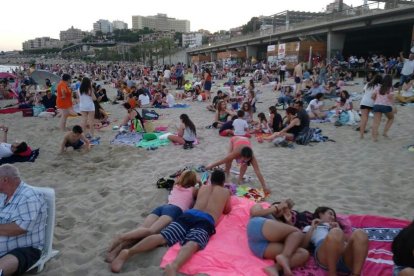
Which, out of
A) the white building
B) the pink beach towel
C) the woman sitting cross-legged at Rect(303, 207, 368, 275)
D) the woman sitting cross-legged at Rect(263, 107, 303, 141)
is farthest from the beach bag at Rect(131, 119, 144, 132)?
the white building

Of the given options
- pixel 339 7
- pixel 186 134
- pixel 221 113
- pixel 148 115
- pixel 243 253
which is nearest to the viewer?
pixel 243 253

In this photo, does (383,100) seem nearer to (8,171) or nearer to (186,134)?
(186,134)

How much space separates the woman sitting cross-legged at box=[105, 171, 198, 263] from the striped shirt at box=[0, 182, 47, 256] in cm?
74

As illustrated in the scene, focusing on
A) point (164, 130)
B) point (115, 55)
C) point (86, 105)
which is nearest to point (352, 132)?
point (164, 130)

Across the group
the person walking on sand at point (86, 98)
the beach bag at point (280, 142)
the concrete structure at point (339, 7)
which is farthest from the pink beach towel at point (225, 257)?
the concrete structure at point (339, 7)

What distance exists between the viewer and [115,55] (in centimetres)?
10169

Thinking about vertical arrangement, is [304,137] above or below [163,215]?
above

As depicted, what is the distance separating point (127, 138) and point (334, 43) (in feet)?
109

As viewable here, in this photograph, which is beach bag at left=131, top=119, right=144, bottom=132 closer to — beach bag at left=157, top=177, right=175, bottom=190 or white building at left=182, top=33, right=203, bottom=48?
beach bag at left=157, top=177, right=175, bottom=190

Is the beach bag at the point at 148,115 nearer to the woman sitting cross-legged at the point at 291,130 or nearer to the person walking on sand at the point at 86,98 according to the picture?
the person walking on sand at the point at 86,98

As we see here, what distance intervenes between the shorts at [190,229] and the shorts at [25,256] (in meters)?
1.18

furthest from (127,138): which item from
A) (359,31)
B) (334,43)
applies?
(359,31)

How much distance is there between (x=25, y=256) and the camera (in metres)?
2.95

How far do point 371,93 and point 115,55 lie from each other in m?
102
